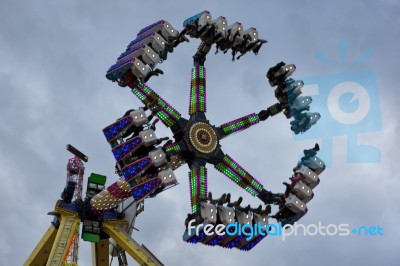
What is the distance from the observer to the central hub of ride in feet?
121

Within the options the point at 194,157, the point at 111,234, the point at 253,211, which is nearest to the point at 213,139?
the point at 194,157

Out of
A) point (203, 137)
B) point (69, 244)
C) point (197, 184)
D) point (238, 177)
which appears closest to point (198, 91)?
point (203, 137)

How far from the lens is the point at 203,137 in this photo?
37375 mm

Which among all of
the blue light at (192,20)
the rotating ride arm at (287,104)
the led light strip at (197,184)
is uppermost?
the blue light at (192,20)

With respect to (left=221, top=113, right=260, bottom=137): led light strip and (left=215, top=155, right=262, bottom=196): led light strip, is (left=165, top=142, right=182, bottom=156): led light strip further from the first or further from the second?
(left=221, top=113, right=260, bottom=137): led light strip

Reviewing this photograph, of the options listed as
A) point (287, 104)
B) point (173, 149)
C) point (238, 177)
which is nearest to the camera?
point (173, 149)

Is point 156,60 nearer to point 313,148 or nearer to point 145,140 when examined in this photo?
point 145,140

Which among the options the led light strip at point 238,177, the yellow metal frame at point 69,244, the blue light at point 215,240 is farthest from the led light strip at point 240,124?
the yellow metal frame at point 69,244

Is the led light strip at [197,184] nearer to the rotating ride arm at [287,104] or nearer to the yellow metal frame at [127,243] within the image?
the yellow metal frame at [127,243]

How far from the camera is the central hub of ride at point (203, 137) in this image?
36812 mm

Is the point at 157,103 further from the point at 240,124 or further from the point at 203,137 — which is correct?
the point at 240,124

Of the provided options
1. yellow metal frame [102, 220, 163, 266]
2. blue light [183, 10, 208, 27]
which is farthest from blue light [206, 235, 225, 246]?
blue light [183, 10, 208, 27]

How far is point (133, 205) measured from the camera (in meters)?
39.8

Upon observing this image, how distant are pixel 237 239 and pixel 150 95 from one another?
318 inches
